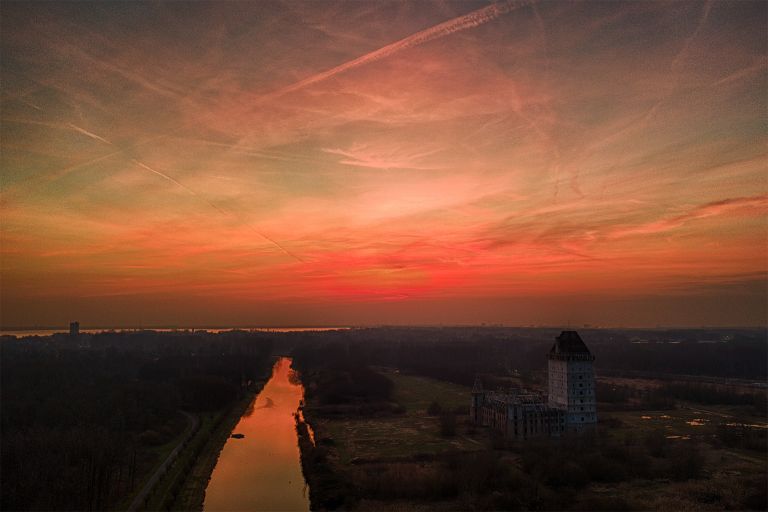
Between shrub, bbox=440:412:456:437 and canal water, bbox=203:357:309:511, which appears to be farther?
shrub, bbox=440:412:456:437

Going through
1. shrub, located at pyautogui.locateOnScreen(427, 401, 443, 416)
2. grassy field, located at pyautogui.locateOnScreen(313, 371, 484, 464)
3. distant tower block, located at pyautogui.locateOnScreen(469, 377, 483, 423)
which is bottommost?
grassy field, located at pyautogui.locateOnScreen(313, 371, 484, 464)

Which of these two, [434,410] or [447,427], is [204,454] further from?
[434,410]

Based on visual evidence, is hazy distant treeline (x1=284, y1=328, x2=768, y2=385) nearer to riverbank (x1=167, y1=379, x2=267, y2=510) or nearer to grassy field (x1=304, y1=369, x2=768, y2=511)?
grassy field (x1=304, y1=369, x2=768, y2=511)

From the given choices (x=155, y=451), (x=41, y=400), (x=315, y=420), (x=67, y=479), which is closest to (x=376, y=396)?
(x=315, y=420)

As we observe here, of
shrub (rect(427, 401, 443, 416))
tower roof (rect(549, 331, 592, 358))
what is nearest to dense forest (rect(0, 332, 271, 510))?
shrub (rect(427, 401, 443, 416))

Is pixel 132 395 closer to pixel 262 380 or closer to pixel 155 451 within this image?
pixel 155 451

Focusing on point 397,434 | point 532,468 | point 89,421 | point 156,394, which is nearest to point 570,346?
point 532,468

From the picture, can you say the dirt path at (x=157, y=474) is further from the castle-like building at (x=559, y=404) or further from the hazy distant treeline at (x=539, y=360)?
the hazy distant treeline at (x=539, y=360)

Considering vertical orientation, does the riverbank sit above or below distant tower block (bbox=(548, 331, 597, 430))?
below
